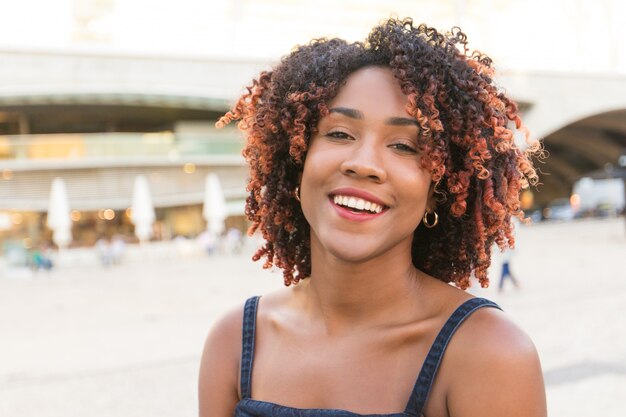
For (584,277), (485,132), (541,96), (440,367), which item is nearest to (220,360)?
(440,367)

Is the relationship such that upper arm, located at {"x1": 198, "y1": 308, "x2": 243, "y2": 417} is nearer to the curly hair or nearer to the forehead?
the curly hair

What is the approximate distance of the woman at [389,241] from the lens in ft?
5.20

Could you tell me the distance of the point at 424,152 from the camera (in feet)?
5.65

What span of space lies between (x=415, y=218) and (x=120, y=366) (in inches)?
271

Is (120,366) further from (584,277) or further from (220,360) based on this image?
(584,277)

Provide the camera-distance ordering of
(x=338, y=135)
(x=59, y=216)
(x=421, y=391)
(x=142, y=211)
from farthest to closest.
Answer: (x=142, y=211), (x=59, y=216), (x=338, y=135), (x=421, y=391)

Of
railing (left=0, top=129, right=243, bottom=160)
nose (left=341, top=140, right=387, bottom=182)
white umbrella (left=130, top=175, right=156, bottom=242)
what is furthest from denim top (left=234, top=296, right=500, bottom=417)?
railing (left=0, top=129, right=243, bottom=160)

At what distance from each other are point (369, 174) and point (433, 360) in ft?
1.65

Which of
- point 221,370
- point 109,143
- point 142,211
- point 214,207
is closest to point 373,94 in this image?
point 221,370

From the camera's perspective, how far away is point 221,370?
6.47ft

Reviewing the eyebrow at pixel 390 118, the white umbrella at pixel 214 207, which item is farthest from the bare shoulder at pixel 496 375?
the white umbrella at pixel 214 207

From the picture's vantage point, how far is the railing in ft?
111

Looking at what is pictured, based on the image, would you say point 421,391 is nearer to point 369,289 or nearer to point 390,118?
point 369,289

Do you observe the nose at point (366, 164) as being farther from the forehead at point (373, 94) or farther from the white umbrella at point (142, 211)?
the white umbrella at point (142, 211)
